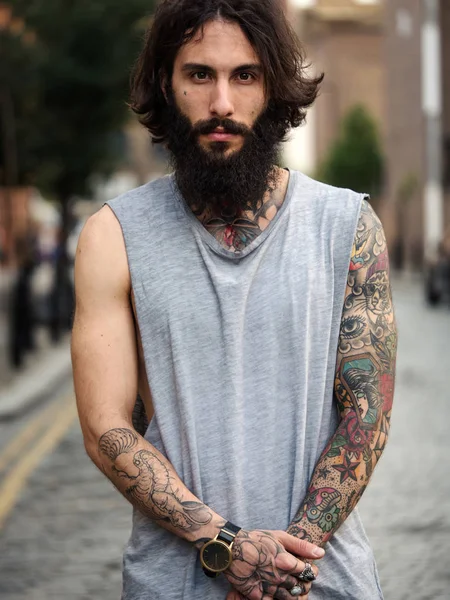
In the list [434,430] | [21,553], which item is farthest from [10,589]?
[434,430]

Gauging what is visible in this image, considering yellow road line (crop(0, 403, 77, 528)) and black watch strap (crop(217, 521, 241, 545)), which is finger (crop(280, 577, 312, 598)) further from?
yellow road line (crop(0, 403, 77, 528))

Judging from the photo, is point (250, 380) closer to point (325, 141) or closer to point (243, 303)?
point (243, 303)

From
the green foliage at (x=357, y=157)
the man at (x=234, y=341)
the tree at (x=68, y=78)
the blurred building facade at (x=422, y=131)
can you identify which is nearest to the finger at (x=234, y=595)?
the man at (x=234, y=341)

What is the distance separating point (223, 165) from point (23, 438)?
9095mm

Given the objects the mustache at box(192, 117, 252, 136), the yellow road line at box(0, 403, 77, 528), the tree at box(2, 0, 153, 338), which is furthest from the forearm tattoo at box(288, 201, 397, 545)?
the tree at box(2, 0, 153, 338)

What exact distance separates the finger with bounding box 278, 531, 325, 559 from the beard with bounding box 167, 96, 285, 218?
2.26ft

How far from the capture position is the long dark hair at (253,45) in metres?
2.73

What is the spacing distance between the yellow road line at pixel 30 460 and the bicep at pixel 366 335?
5393 mm

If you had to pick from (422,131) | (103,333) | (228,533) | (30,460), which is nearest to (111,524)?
(30,460)

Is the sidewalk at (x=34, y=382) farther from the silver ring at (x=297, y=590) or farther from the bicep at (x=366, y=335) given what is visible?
the silver ring at (x=297, y=590)

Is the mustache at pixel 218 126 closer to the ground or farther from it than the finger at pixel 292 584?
farther from it

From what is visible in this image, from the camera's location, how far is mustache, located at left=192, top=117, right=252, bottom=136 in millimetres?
2742

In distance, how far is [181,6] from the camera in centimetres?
275

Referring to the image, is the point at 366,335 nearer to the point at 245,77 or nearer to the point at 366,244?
the point at 366,244
